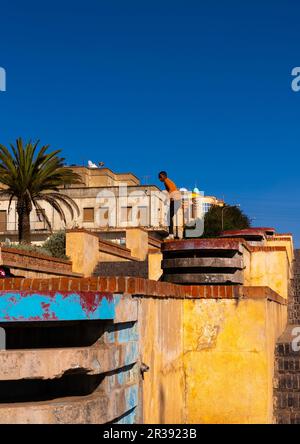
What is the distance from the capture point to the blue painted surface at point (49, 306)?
11.8 feet

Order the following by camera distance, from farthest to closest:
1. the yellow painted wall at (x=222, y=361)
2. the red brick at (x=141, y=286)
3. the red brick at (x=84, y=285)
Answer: the yellow painted wall at (x=222, y=361) < the red brick at (x=141, y=286) < the red brick at (x=84, y=285)

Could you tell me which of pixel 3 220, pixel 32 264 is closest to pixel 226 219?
pixel 3 220

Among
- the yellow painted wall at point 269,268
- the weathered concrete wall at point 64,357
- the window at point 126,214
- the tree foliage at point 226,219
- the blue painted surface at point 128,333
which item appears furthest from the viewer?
the window at point 126,214

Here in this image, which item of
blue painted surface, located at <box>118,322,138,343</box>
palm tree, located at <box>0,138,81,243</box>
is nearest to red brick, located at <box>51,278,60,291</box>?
blue painted surface, located at <box>118,322,138,343</box>

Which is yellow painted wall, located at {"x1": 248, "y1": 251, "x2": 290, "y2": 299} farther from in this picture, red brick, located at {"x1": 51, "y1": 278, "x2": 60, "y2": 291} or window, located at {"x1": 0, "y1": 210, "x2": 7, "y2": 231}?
window, located at {"x1": 0, "y1": 210, "x2": 7, "y2": 231}

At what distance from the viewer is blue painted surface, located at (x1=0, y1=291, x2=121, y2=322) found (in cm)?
360

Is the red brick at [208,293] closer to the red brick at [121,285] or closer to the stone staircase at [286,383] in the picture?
the stone staircase at [286,383]

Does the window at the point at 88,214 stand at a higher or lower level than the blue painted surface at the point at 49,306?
higher

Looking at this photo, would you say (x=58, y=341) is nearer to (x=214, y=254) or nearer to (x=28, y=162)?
(x=214, y=254)

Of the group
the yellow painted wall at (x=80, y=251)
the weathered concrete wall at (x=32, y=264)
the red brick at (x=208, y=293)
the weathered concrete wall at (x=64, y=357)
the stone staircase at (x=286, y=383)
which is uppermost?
the yellow painted wall at (x=80, y=251)

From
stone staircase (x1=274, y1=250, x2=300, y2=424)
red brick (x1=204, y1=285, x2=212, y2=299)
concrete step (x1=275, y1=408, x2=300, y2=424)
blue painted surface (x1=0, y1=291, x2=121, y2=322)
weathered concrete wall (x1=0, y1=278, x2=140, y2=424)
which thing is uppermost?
red brick (x1=204, y1=285, x2=212, y2=299)

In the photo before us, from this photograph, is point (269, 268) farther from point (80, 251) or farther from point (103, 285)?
point (80, 251)

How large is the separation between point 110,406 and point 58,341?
0.52 meters

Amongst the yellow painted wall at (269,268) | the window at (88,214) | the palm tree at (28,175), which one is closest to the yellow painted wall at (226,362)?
the yellow painted wall at (269,268)
